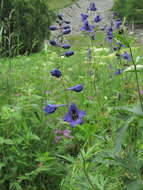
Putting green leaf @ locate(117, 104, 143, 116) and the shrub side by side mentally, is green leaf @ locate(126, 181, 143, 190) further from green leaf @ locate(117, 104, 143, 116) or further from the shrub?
the shrub

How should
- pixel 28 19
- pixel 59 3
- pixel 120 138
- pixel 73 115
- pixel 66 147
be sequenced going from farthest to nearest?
pixel 59 3 → pixel 28 19 → pixel 66 147 → pixel 73 115 → pixel 120 138

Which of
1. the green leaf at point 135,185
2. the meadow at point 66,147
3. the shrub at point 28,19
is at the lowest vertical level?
the shrub at point 28,19

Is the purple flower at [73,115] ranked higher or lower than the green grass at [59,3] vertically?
higher

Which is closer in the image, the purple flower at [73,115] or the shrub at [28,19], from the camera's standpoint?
the purple flower at [73,115]

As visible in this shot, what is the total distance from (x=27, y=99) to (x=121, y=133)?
1.03m

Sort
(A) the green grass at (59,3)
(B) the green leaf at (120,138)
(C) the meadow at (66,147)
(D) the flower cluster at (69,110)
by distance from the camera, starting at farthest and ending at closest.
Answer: (A) the green grass at (59,3) → (D) the flower cluster at (69,110) → (C) the meadow at (66,147) → (B) the green leaf at (120,138)

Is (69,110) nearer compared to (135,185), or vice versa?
(135,185)

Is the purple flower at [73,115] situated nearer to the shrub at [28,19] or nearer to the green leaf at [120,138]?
the green leaf at [120,138]

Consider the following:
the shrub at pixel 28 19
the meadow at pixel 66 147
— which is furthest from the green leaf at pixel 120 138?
the shrub at pixel 28 19

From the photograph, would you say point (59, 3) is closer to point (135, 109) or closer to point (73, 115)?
point (73, 115)

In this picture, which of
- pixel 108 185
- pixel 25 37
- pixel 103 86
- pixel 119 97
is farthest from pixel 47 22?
pixel 108 185

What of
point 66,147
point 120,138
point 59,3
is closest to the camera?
point 120,138

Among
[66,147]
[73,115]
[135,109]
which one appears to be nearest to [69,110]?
[73,115]

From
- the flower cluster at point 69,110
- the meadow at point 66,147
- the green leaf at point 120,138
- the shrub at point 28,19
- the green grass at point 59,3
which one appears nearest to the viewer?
the green leaf at point 120,138
